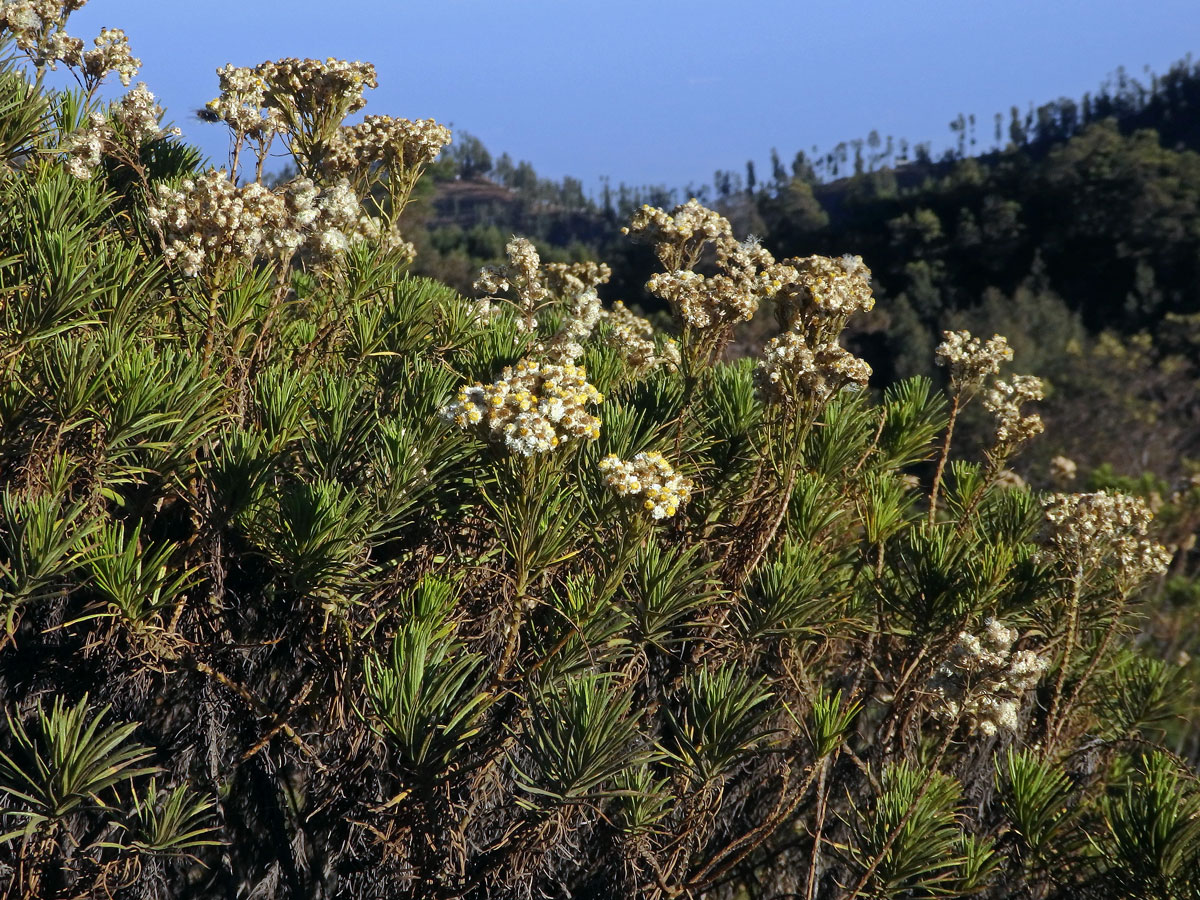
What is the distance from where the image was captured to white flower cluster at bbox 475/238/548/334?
119 inches

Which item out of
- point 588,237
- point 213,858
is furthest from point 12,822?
point 588,237

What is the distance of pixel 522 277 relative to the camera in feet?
10.2

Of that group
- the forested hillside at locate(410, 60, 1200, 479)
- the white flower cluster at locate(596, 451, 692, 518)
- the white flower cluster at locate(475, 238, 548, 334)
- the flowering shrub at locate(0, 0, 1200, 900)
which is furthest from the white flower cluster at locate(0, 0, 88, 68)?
the forested hillside at locate(410, 60, 1200, 479)

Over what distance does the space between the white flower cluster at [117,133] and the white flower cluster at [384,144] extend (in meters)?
0.46

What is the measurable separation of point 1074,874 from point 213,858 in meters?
1.94

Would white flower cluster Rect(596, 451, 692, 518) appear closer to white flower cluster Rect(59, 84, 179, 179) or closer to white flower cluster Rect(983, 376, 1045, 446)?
white flower cluster Rect(983, 376, 1045, 446)

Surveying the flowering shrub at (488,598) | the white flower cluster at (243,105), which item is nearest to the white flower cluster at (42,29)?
the flowering shrub at (488,598)

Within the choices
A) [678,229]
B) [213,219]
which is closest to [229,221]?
[213,219]

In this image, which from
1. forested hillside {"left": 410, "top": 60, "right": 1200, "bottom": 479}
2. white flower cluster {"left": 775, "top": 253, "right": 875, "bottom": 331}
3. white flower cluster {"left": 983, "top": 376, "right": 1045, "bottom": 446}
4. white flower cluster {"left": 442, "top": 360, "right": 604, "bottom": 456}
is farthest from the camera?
forested hillside {"left": 410, "top": 60, "right": 1200, "bottom": 479}

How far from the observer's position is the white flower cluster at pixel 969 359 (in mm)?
2773

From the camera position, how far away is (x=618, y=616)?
2.00 metres

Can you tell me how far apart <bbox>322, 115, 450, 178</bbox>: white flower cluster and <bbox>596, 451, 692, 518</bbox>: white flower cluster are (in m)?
1.57

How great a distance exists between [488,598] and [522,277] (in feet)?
3.97

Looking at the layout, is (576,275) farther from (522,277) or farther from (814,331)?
(814,331)
